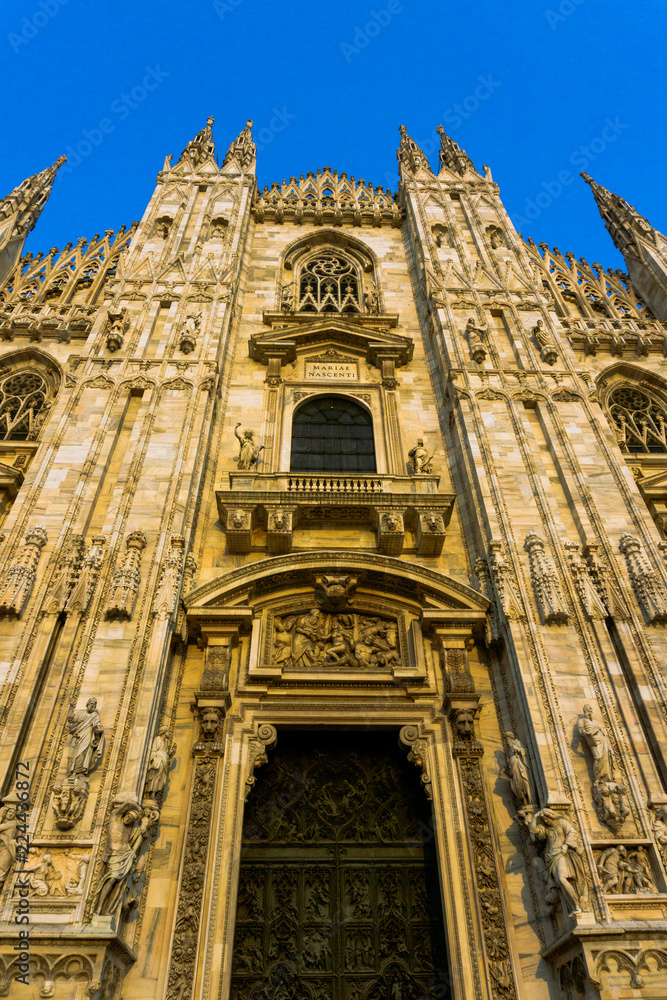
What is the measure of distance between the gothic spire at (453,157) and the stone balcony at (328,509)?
47.5 ft

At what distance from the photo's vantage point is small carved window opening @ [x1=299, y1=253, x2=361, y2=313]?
1864 centimetres

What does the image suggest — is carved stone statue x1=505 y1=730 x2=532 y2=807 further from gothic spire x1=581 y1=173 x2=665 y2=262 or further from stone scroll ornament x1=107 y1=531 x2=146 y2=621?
gothic spire x1=581 y1=173 x2=665 y2=262

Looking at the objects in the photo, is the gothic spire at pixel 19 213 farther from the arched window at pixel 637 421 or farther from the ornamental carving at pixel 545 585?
the arched window at pixel 637 421

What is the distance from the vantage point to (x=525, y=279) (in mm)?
17047

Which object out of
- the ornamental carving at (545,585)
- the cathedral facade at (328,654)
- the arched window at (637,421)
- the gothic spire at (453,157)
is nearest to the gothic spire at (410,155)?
the gothic spire at (453,157)

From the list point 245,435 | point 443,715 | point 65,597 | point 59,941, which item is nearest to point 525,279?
point 245,435

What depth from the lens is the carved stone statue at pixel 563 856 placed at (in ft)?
24.8

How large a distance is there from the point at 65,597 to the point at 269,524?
3523 millimetres

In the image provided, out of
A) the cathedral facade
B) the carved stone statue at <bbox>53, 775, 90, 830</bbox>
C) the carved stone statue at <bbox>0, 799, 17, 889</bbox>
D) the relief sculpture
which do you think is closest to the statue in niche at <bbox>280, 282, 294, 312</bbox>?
the cathedral facade

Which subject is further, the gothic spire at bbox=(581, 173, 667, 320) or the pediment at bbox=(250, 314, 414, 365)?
the gothic spire at bbox=(581, 173, 667, 320)

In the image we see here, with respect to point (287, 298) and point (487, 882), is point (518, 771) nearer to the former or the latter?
point (487, 882)

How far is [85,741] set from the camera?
827 centimetres

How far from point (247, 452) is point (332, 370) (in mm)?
4135

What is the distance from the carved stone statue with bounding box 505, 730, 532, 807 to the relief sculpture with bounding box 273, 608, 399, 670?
231 cm
